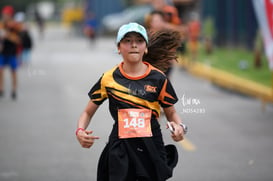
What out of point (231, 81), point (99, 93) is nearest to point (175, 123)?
point (99, 93)

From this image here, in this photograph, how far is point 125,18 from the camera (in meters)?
A: 44.8

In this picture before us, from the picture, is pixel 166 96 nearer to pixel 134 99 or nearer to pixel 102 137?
pixel 134 99

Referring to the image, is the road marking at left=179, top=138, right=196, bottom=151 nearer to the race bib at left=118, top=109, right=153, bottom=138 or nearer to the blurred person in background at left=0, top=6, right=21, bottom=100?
the race bib at left=118, top=109, right=153, bottom=138

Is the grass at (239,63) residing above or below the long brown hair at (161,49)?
above

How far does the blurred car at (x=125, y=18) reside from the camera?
4247cm

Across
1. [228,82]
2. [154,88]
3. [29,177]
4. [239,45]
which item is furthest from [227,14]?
[154,88]

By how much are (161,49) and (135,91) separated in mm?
731

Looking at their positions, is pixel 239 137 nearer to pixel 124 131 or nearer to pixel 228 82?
pixel 124 131

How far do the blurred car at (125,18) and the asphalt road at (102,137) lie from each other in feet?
81.0

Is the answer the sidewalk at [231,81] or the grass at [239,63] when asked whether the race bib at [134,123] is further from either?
the grass at [239,63]

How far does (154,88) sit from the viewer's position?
5.09 meters

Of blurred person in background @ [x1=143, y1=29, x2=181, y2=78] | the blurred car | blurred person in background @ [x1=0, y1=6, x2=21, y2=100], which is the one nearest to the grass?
blurred person in background @ [x1=0, y1=6, x2=21, y2=100]

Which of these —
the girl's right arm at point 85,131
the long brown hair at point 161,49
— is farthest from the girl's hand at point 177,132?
the long brown hair at point 161,49

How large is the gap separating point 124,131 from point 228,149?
4.76 meters
